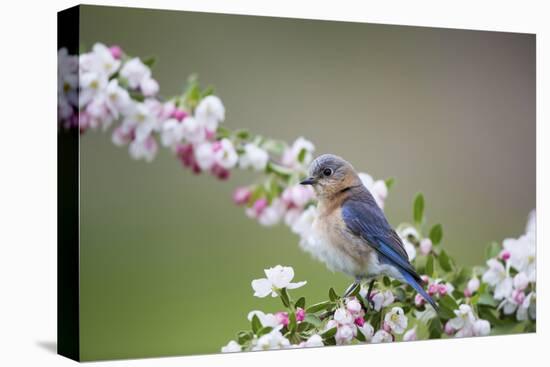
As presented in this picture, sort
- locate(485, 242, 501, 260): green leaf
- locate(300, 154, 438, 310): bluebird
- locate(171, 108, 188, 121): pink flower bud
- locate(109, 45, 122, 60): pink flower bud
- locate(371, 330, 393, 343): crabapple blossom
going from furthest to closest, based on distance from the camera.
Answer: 1. locate(485, 242, 501, 260): green leaf
2. locate(371, 330, 393, 343): crabapple blossom
3. locate(300, 154, 438, 310): bluebird
4. locate(171, 108, 188, 121): pink flower bud
5. locate(109, 45, 122, 60): pink flower bud

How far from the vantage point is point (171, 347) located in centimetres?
516

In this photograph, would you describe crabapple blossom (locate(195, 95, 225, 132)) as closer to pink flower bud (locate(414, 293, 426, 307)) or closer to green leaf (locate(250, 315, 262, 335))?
green leaf (locate(250, 315, 262, 335))

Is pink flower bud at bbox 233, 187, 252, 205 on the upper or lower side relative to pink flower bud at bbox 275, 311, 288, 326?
upper

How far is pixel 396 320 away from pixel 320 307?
1.83 feet

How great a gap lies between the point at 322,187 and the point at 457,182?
3.53 feet

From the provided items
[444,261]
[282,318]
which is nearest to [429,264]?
[444,261]

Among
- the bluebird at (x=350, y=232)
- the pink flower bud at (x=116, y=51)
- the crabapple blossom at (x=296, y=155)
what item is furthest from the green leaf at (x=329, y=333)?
the pink flower bud at (x=116, y=51)

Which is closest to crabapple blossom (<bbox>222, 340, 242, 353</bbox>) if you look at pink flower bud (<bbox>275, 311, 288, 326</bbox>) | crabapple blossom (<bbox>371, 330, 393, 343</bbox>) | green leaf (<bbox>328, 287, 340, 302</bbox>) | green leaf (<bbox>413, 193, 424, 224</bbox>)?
pink flower bud (<bbox>275, 311, 288, 326</bbox>)

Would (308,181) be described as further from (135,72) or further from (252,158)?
(135,72)

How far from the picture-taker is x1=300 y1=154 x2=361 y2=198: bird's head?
5375 mm

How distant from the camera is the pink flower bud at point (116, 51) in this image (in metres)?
4.95

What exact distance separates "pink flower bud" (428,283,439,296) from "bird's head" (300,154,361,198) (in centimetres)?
81

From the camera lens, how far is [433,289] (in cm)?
574

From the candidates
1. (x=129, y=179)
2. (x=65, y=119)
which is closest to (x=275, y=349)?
(x=129, y=179)
